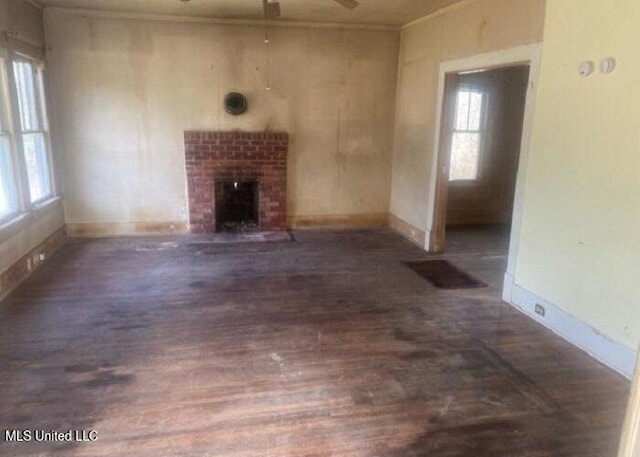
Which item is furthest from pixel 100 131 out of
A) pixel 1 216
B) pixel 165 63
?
pixel 1 216

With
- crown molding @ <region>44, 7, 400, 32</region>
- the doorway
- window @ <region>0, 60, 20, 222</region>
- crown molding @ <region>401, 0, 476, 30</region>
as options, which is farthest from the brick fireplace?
the doorway

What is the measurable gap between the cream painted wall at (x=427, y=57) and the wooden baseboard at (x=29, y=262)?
4482 mm

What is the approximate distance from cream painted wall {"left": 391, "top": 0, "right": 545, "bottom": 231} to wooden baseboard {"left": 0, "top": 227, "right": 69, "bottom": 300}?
4482mm

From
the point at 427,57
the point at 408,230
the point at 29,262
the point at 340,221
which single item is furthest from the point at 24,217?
the point at 427,57

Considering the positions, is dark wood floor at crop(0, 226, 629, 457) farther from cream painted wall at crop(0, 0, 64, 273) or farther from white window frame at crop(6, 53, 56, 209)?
white window frame at crop(6, 53, 56, 209)

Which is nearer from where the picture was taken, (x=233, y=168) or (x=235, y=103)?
(x=235, y=103)

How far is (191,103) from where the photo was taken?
5.96 meters

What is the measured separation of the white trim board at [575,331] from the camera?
9.74 feet

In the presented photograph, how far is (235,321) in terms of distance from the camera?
12.1 ft

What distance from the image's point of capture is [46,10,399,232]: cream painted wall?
18.5 feet

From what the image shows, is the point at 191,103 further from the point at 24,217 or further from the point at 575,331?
the point at 575,331

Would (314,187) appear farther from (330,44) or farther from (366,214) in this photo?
(330,44)

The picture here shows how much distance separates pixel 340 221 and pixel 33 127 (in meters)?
4.05

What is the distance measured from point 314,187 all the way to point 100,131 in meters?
2.90
